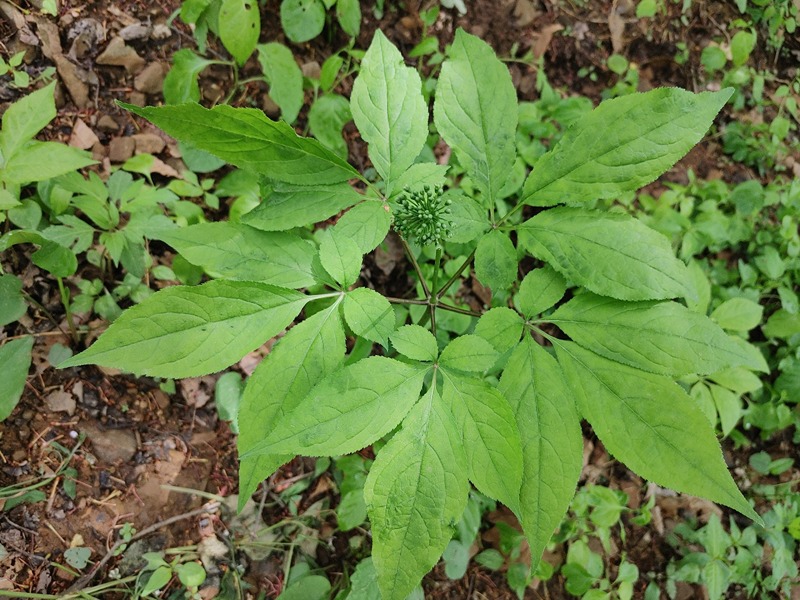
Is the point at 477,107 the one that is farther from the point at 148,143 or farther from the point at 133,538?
the point at 133,538

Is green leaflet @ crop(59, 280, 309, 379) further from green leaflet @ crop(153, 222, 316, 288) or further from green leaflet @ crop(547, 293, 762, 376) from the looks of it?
green leaflet @ crop(547, 293, 762, 376)

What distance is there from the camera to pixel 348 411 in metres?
1.51

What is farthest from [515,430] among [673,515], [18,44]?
[18,44]

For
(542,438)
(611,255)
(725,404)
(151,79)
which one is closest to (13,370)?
(151,79)

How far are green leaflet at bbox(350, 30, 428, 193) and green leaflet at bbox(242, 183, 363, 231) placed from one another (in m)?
0.16

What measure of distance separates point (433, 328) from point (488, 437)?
49 cm

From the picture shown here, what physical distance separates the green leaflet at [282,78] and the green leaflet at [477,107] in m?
1.13

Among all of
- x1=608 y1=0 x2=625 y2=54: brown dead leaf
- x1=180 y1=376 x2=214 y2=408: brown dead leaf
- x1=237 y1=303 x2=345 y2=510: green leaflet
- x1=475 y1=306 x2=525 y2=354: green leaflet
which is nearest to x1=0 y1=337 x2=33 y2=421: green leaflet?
x1=180 y1=376 x2=214 y2=408: brown dead leaf

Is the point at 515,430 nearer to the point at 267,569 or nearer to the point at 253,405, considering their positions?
the point at 253,405

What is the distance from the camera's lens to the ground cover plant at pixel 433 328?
4.91ft

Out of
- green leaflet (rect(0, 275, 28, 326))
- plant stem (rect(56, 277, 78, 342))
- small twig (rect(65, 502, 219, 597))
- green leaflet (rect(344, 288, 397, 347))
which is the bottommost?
small twig (rect(65, 502, 219, 597))

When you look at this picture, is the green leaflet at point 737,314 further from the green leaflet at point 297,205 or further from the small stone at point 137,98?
the small stone at point 137,98

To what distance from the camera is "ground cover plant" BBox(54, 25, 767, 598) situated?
1.50 meters

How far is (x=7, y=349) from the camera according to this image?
2.10 meters
